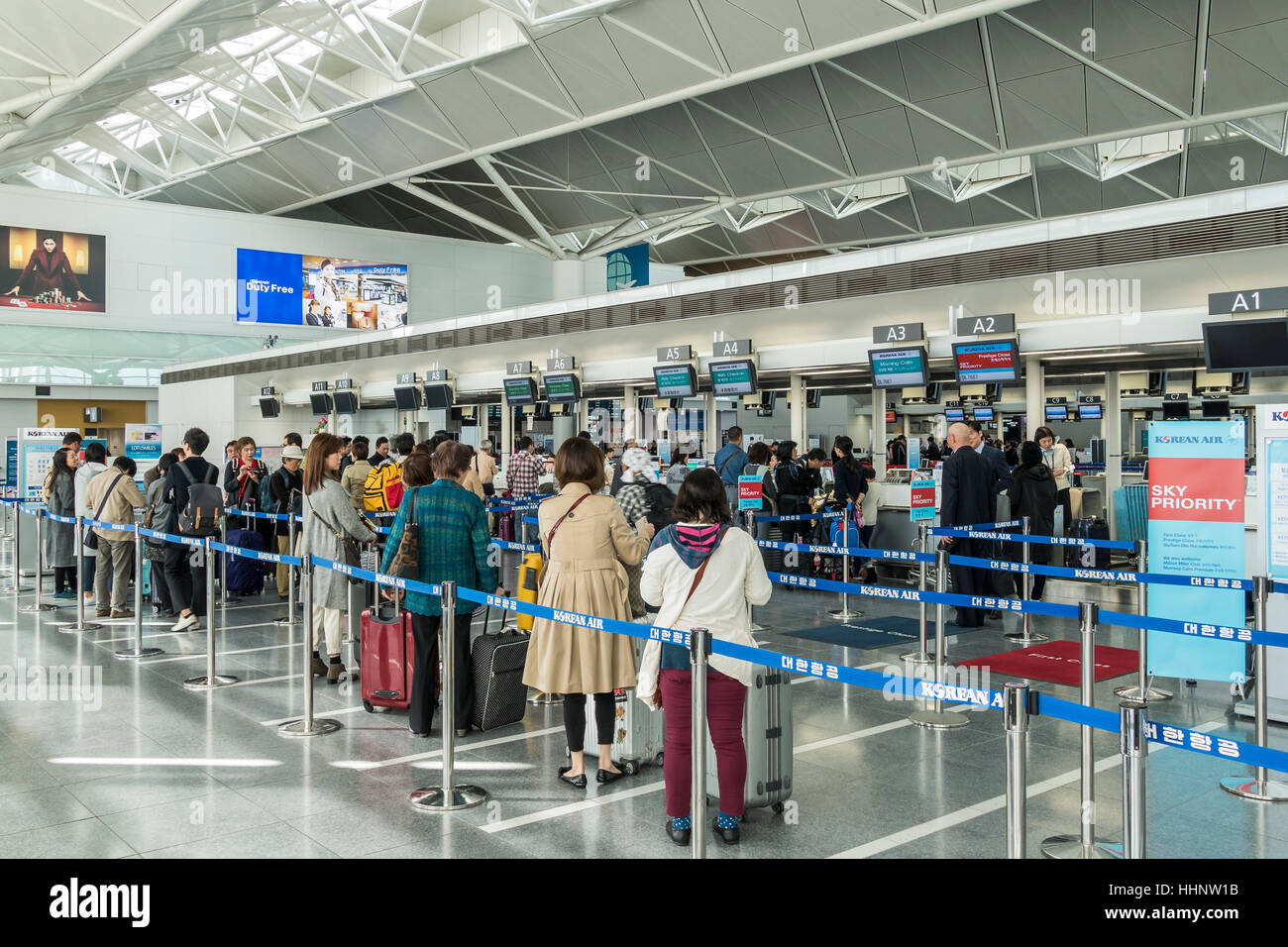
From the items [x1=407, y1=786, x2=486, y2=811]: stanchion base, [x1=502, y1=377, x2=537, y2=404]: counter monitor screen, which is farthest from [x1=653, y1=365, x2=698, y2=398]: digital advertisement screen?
[x1=407, y1=786, x2=486, y2=811]: stanchion base

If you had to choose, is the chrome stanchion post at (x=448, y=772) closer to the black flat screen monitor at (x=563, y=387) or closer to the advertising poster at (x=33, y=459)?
the advertising poster at (x=33, y=459)

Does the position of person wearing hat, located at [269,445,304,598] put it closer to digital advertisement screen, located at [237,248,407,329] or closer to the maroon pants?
the maroon pants

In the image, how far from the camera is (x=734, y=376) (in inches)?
549

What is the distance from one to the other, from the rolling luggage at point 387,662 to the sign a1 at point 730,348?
8.29 meters

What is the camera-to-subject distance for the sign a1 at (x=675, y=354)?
48.1 ft

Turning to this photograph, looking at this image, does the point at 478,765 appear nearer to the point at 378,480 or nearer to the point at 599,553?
the point at 599,553

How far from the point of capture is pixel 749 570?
4.30 meters

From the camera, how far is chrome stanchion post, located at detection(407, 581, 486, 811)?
478cm

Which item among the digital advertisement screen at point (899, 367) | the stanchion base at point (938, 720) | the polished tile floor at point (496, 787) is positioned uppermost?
the digital advertisement screen at point (899, 367)

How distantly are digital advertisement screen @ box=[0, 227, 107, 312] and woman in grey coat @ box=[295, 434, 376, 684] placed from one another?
2430cm

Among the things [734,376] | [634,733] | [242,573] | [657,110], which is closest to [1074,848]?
[634,733]

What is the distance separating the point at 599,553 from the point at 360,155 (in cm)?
2452

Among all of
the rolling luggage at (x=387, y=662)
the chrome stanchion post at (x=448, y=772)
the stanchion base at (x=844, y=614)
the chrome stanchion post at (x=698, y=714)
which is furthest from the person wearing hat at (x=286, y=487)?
the chrome stanchion post at (x=698, y=714)

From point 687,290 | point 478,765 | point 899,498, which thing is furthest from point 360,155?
point 478,765
